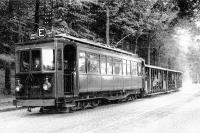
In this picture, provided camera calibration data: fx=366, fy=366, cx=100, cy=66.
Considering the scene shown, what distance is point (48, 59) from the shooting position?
50.0ft

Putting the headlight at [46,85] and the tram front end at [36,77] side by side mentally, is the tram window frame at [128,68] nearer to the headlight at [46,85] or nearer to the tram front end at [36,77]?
the tram front end at [36,77]

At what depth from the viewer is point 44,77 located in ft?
49.6

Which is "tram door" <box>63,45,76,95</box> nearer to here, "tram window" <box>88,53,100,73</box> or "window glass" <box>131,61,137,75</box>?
"tram window" <box>88,53,100,73</box>

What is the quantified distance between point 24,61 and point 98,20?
25001 millimetres

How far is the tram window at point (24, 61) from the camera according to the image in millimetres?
15609

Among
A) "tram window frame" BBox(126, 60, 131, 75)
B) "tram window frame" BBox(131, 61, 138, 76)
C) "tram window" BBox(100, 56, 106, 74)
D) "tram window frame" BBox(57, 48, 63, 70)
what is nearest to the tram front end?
"tram window frame" BBox(57, 48, 63, 70)

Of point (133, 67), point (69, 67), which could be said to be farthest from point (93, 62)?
point (133, 67)

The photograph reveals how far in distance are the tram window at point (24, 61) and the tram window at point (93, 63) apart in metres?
3.06

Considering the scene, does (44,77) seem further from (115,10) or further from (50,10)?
(115,10)

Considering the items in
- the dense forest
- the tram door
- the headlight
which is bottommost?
the headlight

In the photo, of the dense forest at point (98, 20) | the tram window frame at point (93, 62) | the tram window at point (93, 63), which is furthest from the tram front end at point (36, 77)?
the dense forest at point (98, 20)

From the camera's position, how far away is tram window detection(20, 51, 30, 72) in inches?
615

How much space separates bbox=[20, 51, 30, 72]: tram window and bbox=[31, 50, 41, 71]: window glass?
0.27 m

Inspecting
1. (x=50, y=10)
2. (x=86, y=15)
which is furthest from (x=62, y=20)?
(x=86, y=15)
